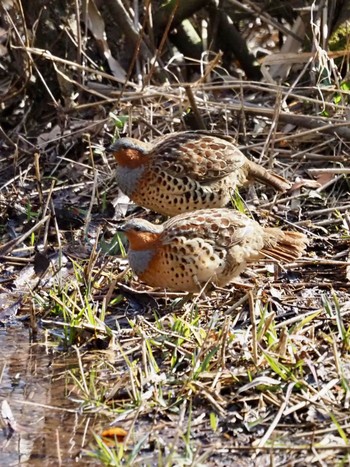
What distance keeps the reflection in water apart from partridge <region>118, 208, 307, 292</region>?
82 centimetres

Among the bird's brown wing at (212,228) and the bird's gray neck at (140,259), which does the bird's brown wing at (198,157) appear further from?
the bird's gray neck at (140,259)

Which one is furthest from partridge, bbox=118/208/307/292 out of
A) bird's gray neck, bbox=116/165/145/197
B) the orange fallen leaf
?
the orange fallen leaf

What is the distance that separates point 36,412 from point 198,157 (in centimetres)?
267

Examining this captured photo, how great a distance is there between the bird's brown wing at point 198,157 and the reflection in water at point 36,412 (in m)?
1.74

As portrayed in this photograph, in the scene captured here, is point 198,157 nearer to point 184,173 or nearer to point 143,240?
point 184,173

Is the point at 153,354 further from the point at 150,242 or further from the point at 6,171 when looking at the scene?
the point at 6,171

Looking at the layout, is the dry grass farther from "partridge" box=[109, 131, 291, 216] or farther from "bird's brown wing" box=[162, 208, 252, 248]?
"bird's brown wing" box=[162, 208, 252, 248]

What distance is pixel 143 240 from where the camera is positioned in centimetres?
653

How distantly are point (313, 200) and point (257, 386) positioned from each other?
2926 mm

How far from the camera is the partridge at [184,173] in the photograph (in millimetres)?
7469

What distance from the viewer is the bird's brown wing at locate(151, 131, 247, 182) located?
294 inches

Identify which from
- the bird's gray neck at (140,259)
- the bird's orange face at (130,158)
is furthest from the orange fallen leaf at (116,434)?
the bird's orange face at (130,158)

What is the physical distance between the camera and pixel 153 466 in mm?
4691

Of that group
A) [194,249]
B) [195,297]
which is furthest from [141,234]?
[195,297]
